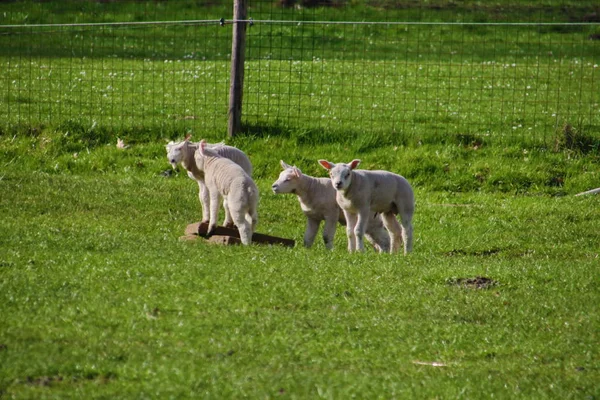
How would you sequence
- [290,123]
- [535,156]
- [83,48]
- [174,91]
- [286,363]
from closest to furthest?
[286,363], [535,156], [290,123], [174,91], [83,48]

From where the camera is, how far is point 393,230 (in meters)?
11.5

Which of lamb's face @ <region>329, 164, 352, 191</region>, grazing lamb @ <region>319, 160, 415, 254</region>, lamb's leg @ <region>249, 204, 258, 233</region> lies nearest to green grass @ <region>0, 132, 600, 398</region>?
grazing lamb @ <region>319, 160, 415, 254</region>

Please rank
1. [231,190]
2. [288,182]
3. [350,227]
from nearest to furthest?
[231,190] < [350,227] < [288,182]

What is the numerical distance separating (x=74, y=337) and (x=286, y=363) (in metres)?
1.51

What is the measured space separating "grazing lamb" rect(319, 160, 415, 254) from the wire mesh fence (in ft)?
14.4

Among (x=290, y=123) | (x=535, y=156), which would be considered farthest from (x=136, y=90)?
(x=535, y=156)

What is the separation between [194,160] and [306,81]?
8632 mm

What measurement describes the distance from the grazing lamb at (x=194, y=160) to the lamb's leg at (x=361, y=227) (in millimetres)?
1509

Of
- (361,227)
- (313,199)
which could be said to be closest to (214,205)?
(313,199)

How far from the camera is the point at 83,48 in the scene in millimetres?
23859

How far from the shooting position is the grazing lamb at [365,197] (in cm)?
1069

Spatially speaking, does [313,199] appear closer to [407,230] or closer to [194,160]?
[407,230]

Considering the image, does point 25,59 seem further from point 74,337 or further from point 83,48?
point 74,337

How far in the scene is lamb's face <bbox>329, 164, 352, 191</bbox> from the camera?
10547 millimetres
